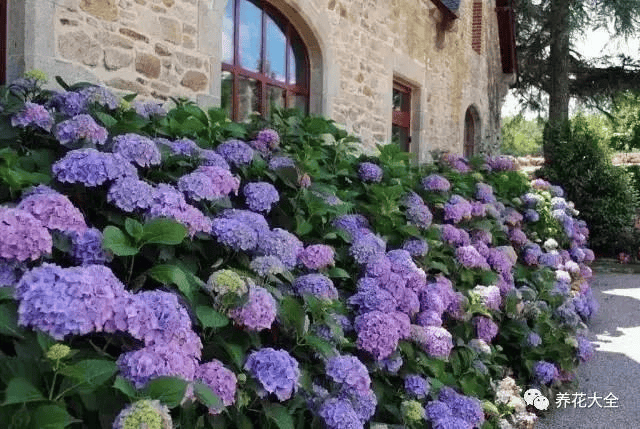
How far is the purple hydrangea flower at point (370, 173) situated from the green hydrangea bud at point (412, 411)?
1.45m

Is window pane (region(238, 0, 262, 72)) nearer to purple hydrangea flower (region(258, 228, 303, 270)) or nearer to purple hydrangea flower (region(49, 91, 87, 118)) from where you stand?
purple hydrangea flower (region(49, 91, 87, 118))

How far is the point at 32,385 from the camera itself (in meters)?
1.36

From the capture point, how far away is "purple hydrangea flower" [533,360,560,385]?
3953mm

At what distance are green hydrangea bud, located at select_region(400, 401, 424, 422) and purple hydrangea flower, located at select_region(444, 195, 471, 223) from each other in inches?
68.1

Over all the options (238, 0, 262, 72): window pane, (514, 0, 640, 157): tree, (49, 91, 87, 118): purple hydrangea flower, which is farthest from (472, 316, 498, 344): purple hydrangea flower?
(514, 0, 640, 157): tree

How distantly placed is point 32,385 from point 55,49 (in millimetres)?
2797

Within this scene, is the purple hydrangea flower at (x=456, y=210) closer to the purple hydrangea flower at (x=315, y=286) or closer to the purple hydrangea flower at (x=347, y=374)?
the purple hydrangea flower at (x=315, y=286)

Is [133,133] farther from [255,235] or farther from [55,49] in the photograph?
[55,49]

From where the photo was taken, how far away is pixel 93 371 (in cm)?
143

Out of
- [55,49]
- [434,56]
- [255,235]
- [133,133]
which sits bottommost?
[255,235]

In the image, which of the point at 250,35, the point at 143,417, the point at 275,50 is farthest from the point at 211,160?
the point at 275,50

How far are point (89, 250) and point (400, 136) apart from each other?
752 centimetres

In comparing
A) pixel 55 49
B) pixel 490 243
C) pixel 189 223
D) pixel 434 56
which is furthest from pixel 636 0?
pixel 189 223

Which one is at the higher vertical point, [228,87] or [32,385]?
[228,87]
